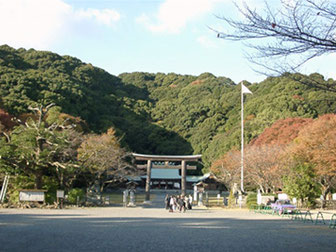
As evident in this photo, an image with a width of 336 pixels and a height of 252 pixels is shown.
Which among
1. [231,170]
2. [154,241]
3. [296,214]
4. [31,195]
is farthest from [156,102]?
[154,241]

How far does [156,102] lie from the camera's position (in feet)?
246

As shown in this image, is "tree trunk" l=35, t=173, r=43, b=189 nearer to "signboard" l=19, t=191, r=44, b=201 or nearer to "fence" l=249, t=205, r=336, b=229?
"signboard" l=19, t=191, r=44, b=201

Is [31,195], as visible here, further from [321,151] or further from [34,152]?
[321,151]

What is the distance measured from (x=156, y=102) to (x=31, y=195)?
5664 centimetres

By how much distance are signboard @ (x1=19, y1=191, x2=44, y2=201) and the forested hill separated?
20.3 meters

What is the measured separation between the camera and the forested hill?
4269 cm

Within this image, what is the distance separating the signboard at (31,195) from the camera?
18.9 meters

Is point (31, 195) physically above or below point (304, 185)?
below

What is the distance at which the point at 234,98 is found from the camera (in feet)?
195

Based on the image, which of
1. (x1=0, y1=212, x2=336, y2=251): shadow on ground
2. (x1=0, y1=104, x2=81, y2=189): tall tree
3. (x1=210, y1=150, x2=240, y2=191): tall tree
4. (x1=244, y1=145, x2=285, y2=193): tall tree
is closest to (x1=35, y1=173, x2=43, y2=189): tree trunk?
(x1=0, y1=104, x2=81, y2=189): tall tree

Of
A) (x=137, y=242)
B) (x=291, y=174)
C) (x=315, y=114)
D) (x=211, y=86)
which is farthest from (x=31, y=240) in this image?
(x=211, y=86)

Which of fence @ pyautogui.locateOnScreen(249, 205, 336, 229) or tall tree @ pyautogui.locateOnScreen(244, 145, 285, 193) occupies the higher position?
tall tree @ pyautogui.locateOnScreen(244, 145, 285, 193)

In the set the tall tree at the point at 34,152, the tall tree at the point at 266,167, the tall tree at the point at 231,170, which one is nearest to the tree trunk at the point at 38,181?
the tall tree at the point at 34,152

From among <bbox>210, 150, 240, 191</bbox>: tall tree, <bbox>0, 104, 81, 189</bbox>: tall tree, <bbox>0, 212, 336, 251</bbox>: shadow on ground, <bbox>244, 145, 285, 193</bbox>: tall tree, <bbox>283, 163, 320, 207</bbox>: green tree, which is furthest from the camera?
<bbox>210, 150, 240, 191</bbox>: tall tree
